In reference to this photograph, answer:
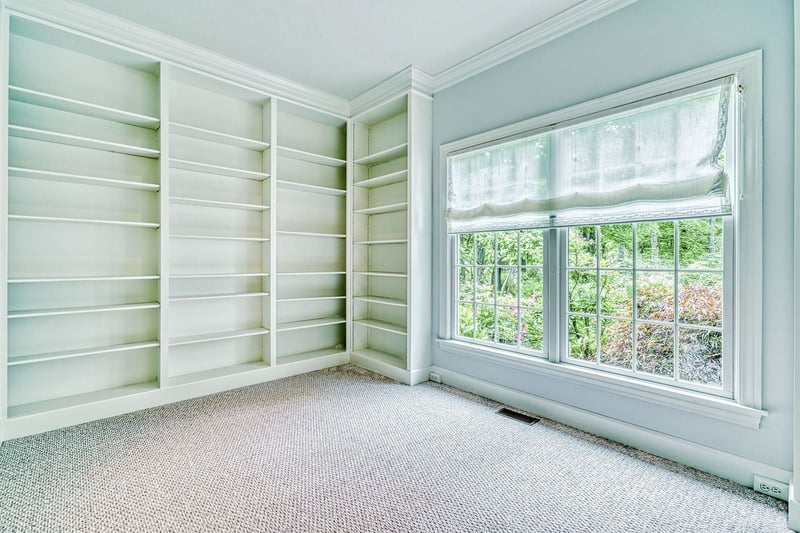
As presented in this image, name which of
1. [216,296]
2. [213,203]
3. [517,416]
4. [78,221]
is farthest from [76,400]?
[517,416]

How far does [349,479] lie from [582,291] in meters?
1.93

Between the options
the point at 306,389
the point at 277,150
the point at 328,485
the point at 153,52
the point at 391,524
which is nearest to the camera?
the point at 391,524

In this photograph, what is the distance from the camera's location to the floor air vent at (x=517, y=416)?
8.40 ft

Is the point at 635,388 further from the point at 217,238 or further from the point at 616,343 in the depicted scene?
the point at 217,238

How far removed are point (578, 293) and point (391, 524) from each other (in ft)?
6.19

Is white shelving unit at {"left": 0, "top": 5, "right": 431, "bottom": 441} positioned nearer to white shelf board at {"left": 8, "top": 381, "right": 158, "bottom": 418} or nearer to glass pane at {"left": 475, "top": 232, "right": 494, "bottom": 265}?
white shelf board at {"left": 8, "top": 381, "right": 158, "bottom": 418}

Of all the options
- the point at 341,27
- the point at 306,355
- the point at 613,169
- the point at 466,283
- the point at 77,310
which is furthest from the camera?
the point at 306,355

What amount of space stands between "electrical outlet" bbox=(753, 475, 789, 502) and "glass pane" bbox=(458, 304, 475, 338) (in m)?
1.89

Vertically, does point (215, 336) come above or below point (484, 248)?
below

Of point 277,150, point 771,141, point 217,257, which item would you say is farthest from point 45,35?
point 771,141

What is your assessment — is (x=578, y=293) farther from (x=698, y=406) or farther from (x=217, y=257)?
(x=217, y=257)

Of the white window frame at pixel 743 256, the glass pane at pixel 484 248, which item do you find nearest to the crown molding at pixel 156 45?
the glass pane at pixel 484 248

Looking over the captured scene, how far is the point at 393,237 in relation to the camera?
388 centimetres

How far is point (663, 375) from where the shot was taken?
→ 2.16 m
